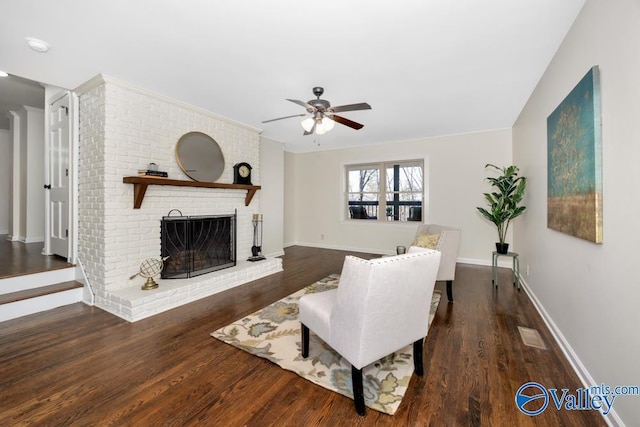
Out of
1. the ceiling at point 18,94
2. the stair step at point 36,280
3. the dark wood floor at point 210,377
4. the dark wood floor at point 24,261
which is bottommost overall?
the dark wood floor at point 210,377

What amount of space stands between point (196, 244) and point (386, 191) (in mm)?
4107

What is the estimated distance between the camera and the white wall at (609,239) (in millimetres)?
1290

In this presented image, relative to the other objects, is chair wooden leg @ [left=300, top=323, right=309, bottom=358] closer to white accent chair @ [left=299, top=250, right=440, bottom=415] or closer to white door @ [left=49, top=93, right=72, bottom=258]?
white accent chair @ [left=299, top=250, right=440, bottom=415]

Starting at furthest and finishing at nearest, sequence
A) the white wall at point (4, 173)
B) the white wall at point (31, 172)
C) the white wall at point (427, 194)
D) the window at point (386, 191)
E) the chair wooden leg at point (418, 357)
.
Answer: the window at point (386, 191) → the white wall at point (4, 173) → the white wall at point (427, 194) → the white wall at point (31, 172) → the chair wooden leg at point (418, 357)

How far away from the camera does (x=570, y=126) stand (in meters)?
1.96

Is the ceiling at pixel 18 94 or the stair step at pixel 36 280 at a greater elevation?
the ceiling at pixel 18 94

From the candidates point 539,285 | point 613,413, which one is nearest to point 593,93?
point 613,413

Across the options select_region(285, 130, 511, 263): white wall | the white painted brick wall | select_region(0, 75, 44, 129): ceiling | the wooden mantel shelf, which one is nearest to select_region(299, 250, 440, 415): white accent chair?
the white painted brick wall

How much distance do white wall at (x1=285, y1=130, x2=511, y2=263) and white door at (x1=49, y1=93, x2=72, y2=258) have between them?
4.22m

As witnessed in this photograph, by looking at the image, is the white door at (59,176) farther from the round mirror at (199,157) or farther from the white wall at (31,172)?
the white wall at (31,172)

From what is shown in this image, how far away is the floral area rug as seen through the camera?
165cm

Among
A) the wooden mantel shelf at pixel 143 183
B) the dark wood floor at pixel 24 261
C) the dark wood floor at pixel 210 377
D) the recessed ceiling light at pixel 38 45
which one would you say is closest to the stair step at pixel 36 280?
the dark wood floor at pixel 24 261

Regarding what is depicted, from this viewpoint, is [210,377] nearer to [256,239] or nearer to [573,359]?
[573,359]

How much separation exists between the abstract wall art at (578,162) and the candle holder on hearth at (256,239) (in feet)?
12.6
